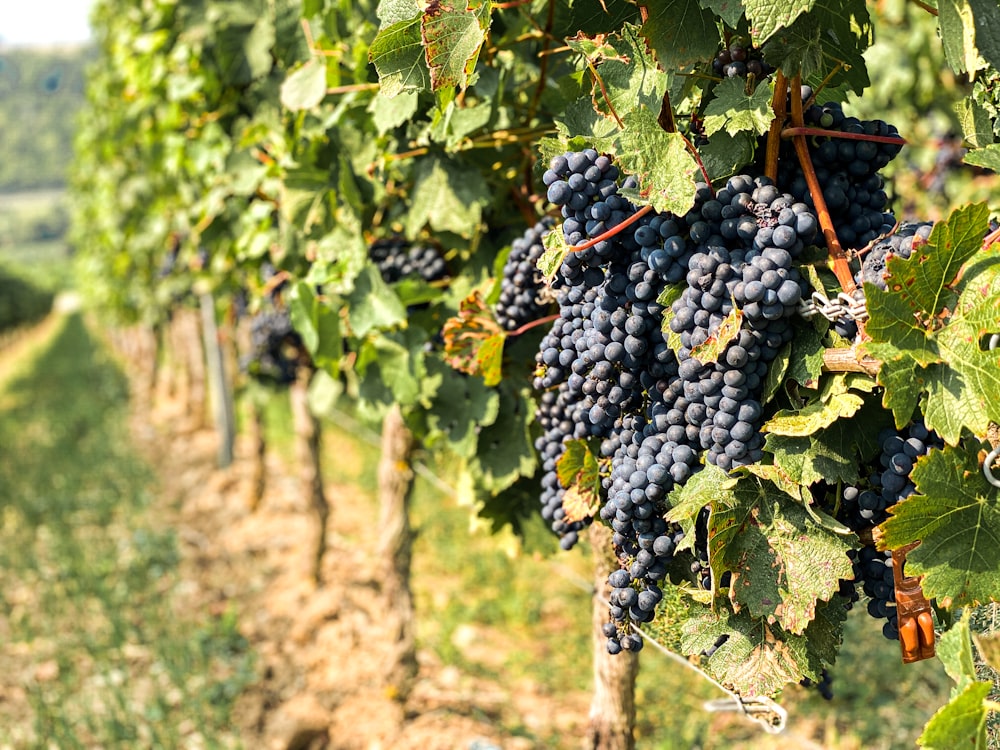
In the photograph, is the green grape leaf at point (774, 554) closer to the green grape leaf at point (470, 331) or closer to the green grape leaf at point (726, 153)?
the green grape leaf at point (726, 153)

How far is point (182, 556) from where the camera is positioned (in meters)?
5.51

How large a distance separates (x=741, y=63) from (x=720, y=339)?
17.1 inches

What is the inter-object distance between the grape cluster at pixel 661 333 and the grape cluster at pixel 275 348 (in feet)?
8.75

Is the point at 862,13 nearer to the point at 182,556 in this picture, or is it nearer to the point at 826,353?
the point at 826,353

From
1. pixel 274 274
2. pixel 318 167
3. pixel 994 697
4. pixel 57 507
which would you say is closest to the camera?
pixel 994 697

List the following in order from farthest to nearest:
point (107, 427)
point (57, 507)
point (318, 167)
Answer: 1. point (107, 427)
2. point (57, 507)
3. point (318, 167)

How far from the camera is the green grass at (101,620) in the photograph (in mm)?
3689

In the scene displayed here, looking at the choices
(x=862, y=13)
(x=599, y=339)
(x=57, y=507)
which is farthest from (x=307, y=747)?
(x=57, y=507)

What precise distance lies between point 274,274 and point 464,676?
2136 millimetres

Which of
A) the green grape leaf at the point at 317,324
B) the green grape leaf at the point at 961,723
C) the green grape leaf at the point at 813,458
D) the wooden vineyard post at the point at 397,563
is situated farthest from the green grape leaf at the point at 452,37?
the wooden vineyard post at the point at 397,563

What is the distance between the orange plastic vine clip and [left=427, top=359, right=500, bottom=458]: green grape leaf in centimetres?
118

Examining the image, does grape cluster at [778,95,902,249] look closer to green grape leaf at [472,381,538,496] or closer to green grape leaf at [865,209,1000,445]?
green grape leaf at [865,209,1000,445]

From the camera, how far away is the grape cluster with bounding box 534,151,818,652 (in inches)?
47.5

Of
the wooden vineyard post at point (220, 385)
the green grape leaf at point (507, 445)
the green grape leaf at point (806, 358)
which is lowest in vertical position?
the wooden vineyard post at point (220, 385)
